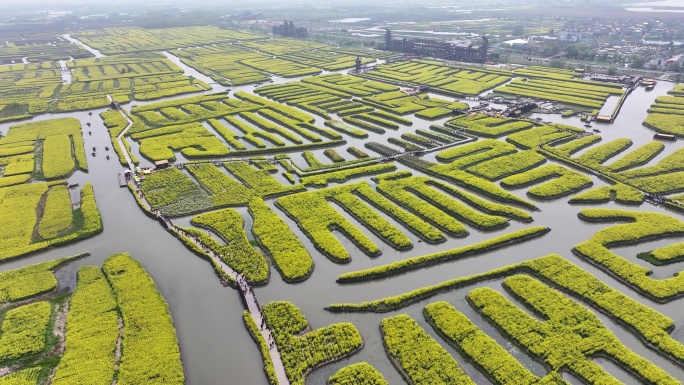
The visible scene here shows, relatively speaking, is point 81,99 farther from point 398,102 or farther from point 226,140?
point 398,102

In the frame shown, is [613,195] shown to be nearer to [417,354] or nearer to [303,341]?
[417,354]

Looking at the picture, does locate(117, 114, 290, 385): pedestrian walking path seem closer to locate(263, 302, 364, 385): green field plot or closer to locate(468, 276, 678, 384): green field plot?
locate(263, 302, 364, 385): green field plot

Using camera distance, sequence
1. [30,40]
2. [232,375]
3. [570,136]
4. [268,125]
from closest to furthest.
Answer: [232,375] < [570,136] < [268,125] < [30,40]

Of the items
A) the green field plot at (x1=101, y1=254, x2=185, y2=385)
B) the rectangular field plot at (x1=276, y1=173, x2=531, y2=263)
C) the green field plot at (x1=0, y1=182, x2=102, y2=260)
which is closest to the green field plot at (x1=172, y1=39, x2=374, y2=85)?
the green field plot at (x1=0, y1=182, x2=102, y2=260)

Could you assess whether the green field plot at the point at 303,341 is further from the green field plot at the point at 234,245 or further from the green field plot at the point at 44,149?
the green field plot at the point at 44,149

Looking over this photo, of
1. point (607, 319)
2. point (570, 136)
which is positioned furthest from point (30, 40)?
point (607, 319)
